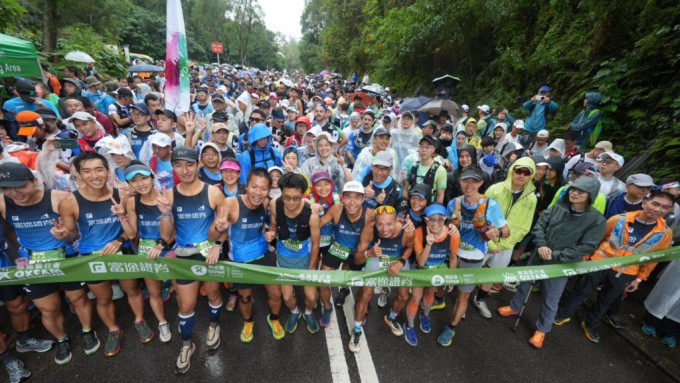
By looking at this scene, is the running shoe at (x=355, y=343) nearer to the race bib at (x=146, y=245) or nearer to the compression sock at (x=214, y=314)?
the compression sock at (x=214, y=314)

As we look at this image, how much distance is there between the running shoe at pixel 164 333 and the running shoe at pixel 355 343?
237cm

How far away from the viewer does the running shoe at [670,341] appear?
4.12 m

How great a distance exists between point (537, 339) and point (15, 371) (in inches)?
252

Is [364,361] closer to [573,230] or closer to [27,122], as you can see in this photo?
[573,230]

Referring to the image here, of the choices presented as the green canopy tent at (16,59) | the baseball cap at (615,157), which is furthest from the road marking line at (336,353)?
the green canopy tent at (16,59)

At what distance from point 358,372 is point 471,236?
90.7 inches

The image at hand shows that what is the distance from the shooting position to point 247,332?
3848 mm

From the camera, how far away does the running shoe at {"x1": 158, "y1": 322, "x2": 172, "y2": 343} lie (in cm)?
369

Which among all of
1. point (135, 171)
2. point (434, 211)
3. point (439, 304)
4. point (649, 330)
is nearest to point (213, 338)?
point (135, 171)

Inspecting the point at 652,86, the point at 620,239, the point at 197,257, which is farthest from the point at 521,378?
the point at 652,86

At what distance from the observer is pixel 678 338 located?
166 inches

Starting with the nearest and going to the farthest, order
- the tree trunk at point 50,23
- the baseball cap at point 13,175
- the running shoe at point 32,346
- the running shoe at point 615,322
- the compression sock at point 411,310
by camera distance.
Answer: the baseball cap at point 13,175 < the running shoe at point 32,346 < the compression sock at point 411,310 < the running shoe at point 615,322 < the tree trunk at point 50,23

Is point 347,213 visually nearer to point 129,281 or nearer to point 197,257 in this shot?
point 197,257

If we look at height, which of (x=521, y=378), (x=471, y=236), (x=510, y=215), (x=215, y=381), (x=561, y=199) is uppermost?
(x=561, y=199)
